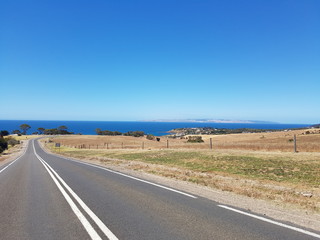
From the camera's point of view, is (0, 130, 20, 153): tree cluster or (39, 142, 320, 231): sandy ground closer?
(39, 142, 320, 231): sandy ground

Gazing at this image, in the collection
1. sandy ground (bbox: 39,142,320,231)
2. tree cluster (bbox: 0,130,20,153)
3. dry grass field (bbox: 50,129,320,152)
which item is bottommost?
tree cluster (bbox: 0,130,20,153)

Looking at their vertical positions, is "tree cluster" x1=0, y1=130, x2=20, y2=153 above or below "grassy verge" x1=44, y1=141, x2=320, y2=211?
below

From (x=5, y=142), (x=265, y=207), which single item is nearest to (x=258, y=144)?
(x=265, y=207)

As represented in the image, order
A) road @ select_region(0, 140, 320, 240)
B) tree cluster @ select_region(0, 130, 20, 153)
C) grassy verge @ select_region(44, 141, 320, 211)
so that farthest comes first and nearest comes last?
tree cluster @ select_region(0, 130, 20, 153) < grassy verge @ select_region(44, 141, 320, 211) < road @ select_region(0, 140, 320, 240)

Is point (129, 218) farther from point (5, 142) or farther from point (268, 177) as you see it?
point (5, 142)

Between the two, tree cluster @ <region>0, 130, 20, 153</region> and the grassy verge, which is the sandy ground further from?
tree cluster @ <region>0, 130, 20, 153</region>

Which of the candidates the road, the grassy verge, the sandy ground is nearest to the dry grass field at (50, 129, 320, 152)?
the grassy verge

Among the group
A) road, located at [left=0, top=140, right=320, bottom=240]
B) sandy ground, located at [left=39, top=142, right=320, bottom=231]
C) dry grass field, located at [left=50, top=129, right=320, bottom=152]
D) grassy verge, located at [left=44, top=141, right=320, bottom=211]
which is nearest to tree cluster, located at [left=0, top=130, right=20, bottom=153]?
dry grass field, located at [left=50, top=129, right=320, bottom=152]

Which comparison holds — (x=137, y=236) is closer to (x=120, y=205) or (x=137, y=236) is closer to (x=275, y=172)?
(x=120, y=205)

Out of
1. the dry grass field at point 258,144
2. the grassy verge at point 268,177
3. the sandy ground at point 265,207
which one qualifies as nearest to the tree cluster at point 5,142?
the dry grass field at point 258,144

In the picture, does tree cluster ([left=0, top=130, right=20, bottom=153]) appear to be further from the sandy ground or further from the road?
the sandy ground

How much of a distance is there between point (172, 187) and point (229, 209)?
153 inches

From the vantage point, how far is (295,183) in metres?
11.5

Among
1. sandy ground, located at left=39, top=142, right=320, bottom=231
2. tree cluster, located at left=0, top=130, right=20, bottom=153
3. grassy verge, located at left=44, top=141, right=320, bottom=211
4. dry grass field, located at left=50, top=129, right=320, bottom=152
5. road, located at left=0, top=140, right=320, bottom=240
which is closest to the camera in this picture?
road, located at left=0, top=140, right=320, bottom=240
